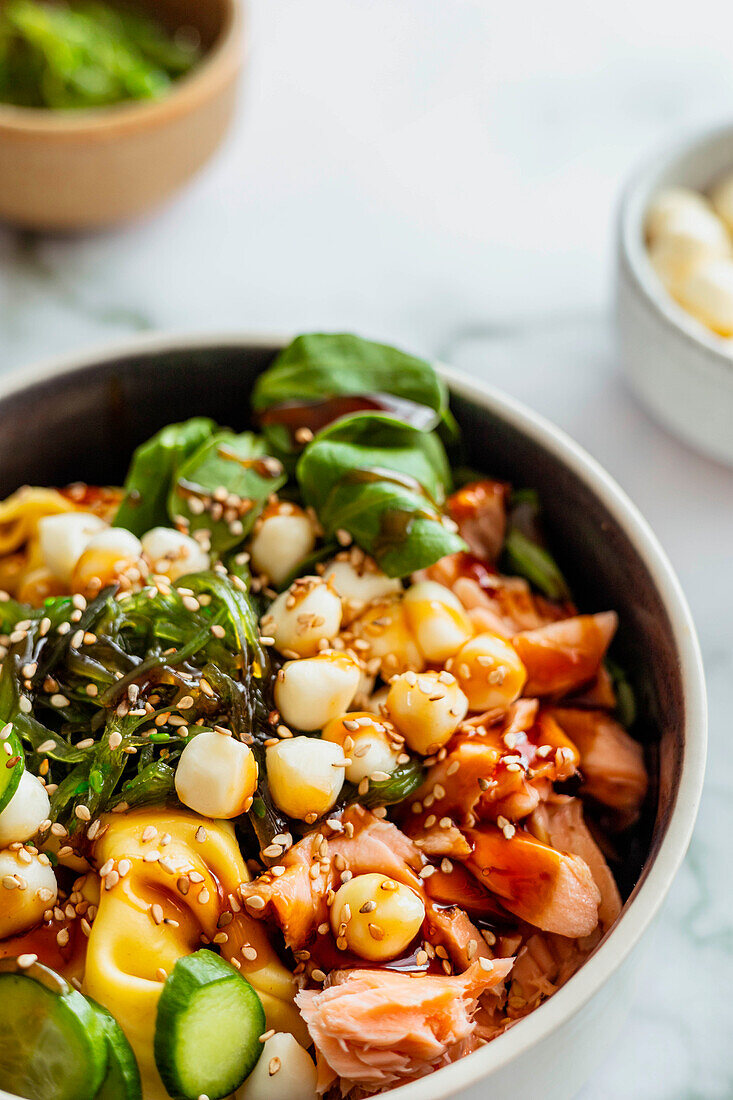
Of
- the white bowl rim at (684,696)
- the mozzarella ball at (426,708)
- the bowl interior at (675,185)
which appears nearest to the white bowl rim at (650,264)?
the bowl interior at (675,185)

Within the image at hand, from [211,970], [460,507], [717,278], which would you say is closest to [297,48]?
[717,278]

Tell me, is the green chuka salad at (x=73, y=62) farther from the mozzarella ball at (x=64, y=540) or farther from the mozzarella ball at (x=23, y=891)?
Answer: the mozzarella ball at (x=23, y=891)

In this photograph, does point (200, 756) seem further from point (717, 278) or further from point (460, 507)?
point (717, 278)

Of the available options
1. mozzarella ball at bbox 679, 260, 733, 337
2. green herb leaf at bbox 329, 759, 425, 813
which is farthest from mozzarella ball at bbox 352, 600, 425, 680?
mozzarella ball at bbox 679, 260, 733, 337

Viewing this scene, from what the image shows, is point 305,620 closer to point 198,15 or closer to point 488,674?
point 488,674

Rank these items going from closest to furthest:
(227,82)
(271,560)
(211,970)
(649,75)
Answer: (211,970)
(271,560)
(227,82)
(649,75)

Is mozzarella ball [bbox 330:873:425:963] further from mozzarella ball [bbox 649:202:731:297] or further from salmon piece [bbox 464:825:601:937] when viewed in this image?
mozzarella ball [bbox 649:202:731:297]
